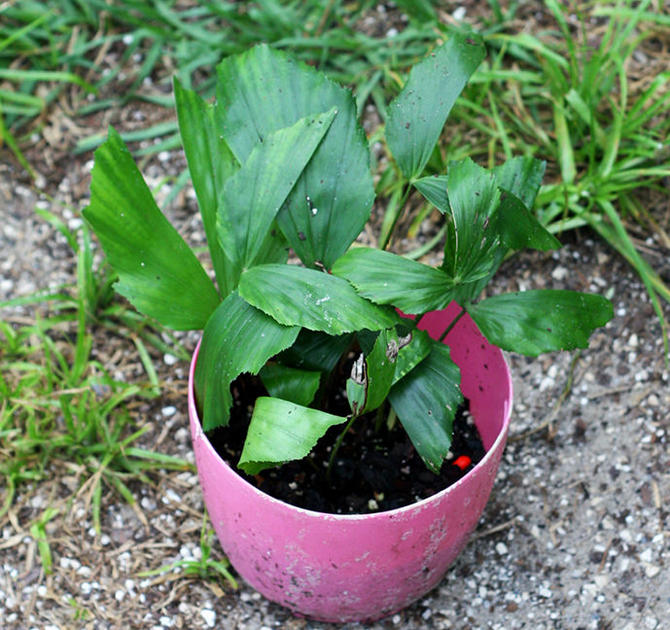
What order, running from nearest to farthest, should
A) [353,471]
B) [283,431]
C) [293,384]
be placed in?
1. [283,431]
2. [293,384]
3. [353,471]

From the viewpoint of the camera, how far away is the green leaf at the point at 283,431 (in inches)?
38.9

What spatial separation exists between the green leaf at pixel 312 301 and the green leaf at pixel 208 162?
117 mm

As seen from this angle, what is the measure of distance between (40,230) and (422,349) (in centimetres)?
102

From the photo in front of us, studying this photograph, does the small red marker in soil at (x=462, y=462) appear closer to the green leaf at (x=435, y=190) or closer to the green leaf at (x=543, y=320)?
the green leaf at (x=543, y=320)

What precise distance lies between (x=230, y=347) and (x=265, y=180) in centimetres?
20

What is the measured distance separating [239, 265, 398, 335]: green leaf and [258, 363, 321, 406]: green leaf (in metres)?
0.11

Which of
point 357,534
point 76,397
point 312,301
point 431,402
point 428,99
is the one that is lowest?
point 76,397

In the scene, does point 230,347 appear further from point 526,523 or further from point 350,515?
point 526,523

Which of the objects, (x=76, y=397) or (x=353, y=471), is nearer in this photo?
(x=353, y=471)

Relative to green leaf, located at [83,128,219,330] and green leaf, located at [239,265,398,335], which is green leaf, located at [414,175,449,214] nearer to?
green leaf, located at [239,265,398,335]

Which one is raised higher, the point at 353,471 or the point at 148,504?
the point at 353,471

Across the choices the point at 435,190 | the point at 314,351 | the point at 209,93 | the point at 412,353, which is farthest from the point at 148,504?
the point at 209,93

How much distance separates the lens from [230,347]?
1.08 m

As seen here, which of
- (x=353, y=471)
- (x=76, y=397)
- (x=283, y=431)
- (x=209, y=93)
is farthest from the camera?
(x=209, y=93)
